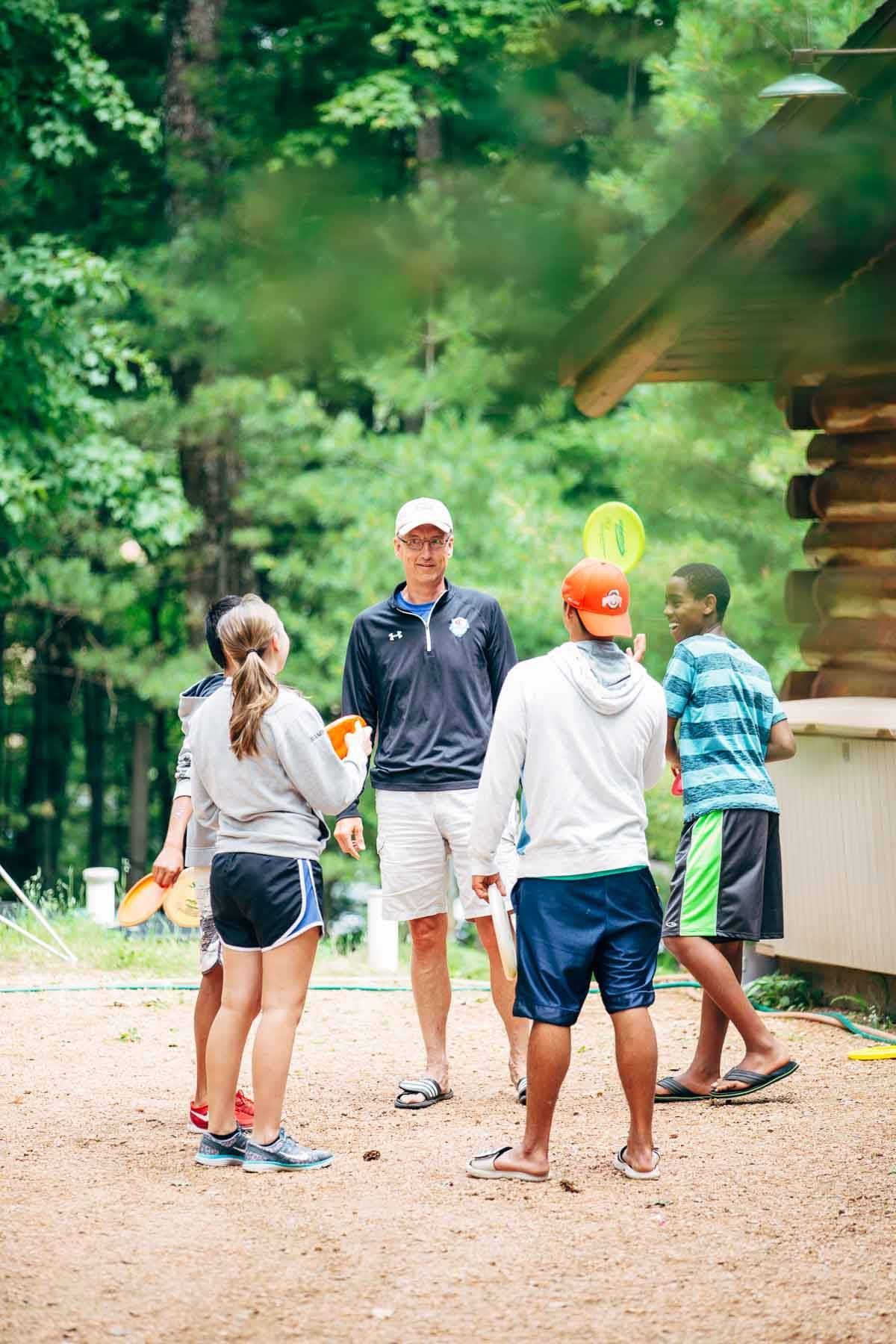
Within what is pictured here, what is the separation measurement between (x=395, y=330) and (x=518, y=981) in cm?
1176

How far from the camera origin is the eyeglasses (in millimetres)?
5387

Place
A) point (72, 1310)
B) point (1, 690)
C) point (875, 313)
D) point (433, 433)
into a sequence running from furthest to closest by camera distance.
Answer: point (1, 690) → point (433, 433) → point (875, 313) → point (72, 1310)

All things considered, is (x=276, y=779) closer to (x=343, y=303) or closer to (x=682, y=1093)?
(x=682, y=1093)

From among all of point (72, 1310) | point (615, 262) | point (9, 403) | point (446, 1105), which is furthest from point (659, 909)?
point (615, 262)

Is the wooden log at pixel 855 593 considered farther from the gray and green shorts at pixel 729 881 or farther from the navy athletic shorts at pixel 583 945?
the navy athletic shorts at pixel 583 945

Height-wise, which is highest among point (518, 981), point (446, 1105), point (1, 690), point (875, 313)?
point (875, 313)

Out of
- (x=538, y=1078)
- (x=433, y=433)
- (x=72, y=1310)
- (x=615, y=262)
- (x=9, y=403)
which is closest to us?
(x=72, y=1310)

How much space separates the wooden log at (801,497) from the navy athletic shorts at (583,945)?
433cm

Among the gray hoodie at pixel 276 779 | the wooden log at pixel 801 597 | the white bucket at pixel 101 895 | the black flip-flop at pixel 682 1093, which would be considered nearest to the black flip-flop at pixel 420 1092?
the black flip-flop at pixel 682 1093

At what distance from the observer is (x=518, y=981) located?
4320 millimetres

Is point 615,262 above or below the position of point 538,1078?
above

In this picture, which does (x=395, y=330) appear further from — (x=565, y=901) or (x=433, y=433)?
(x=565, y=901)

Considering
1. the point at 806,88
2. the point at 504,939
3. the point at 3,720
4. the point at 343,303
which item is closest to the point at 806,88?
the point at 806,88

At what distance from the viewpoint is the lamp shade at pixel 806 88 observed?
591 cm
